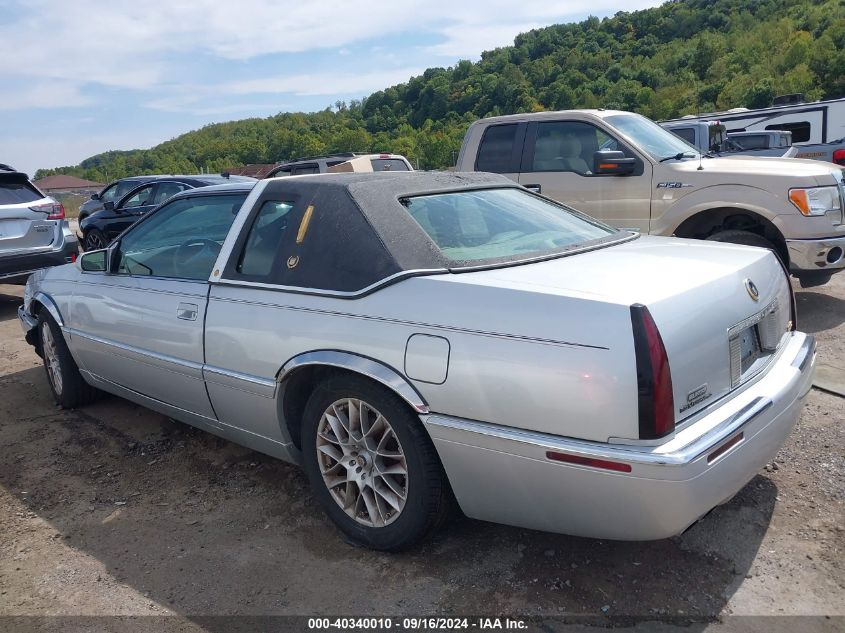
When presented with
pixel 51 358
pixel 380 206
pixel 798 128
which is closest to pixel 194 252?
pixel 380 206

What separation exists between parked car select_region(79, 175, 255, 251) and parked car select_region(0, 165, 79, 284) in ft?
8.23

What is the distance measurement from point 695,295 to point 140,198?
1163 cm

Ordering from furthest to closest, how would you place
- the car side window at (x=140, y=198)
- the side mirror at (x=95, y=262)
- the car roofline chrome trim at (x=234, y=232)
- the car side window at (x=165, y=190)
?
the car side window at (x=140, y=198) → the car side window at (x=165, y=190) → the side mirror at (x=95, y=262) → the car roofline chrome trim at (x=234, y=232)

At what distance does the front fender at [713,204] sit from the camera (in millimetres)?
5773

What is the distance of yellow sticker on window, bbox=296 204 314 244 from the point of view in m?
3.09

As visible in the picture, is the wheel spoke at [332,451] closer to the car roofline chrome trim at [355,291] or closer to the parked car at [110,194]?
the car roofline chrome trim at [355,291]

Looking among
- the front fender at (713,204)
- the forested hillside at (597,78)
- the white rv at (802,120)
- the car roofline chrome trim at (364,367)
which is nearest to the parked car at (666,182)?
the front fender at (713,204)

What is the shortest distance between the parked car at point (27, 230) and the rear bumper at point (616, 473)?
748 centimetres

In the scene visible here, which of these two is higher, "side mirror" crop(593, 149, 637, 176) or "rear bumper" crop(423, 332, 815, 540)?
"side mirror" crop(593, 149, 637, 176)

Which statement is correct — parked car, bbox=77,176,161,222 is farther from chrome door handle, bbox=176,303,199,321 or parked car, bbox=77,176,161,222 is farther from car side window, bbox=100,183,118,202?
chrome door handle, bbox=176,303,199,321

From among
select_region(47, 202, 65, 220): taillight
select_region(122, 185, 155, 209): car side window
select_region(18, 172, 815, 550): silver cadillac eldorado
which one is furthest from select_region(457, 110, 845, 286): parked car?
select_region(122, 185, 155, 209): car side window

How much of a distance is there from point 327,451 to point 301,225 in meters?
1.05

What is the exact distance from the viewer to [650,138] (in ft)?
22.3

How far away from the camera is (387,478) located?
2748 mm
